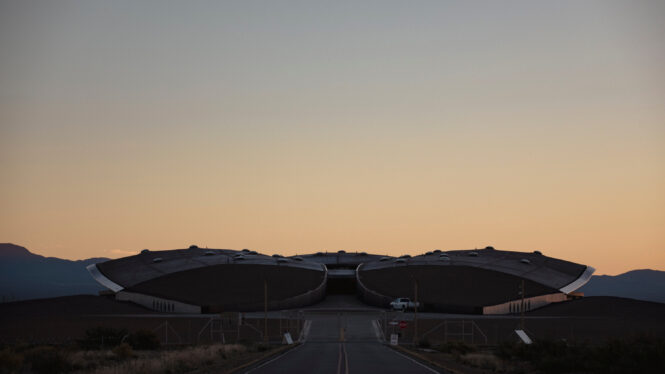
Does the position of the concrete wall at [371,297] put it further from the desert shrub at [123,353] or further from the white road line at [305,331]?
the desert shrub at [123,353]

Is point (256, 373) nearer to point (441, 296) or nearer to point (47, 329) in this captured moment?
point (47, 329)

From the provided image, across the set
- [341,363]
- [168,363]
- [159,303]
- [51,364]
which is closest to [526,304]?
[159,303]

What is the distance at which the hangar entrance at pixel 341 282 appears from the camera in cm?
11781

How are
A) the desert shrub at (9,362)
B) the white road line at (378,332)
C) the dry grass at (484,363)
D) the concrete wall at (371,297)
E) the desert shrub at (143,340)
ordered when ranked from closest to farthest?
the desert shrub at (9,362)
the dry grass at (484,363)
the desert shrub at (143,340)
the white road line at (378,332)
the concrete wall at (371,297)

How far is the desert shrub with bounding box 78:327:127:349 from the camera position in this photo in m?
60.6

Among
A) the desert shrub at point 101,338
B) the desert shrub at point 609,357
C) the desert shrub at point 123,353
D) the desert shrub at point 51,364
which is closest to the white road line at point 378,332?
the desert shrub at point 101,338

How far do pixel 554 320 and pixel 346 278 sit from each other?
142 ft

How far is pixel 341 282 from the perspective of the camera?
119m

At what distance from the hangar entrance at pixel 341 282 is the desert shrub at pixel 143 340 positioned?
57.6 m

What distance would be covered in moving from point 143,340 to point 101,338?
3.76m

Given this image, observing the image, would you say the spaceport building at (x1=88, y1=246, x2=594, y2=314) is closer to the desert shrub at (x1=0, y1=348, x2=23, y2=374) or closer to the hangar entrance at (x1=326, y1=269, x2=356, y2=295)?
the hangar entrance at (x1=326, y1=269, x2=356, y2=295)

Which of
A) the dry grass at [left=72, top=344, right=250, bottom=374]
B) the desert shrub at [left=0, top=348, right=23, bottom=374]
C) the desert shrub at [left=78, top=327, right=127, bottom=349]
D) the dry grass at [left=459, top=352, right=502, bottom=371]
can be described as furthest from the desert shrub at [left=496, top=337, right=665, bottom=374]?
the desert shrub at [left=78, top=327, right=127, bottom=349]

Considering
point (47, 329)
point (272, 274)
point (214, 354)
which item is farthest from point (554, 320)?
point (47, 329)

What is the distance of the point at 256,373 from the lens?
34094 millimetres
